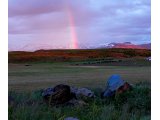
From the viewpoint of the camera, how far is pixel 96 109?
20.8 feet

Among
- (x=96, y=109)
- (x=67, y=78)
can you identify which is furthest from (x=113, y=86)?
(x=67, y=78)

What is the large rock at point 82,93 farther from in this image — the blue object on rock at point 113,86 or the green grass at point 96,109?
the blue object on rock at point 113,86

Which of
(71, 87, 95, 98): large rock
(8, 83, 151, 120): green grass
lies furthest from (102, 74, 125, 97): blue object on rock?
(71, 87, 95, 98): large rock

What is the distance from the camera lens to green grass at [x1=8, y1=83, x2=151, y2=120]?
5.21 metres

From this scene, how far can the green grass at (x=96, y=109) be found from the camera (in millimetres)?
5215

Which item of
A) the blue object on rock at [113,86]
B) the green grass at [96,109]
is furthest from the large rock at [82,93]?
the blue object on rock at [113,86]

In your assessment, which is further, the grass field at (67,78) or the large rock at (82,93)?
the grass field at (67,78)

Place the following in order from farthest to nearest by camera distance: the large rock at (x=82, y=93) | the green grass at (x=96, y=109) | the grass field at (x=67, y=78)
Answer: the grass field at (x=67, y=78) < the large rock at (x=82, y=93) < the green grass at (x=96, y=109)

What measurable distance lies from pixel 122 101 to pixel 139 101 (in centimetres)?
57

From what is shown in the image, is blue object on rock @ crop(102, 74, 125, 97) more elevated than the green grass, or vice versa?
blue object on rock @ crop(102, 74, 125, 97)

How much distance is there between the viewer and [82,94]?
8.27 meters

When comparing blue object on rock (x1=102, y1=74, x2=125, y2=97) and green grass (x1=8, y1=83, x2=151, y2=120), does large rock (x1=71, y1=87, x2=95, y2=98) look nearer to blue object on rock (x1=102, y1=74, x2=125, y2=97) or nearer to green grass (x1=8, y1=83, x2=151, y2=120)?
green grass (x1=8, y1=83, x2=151, y2=120)
